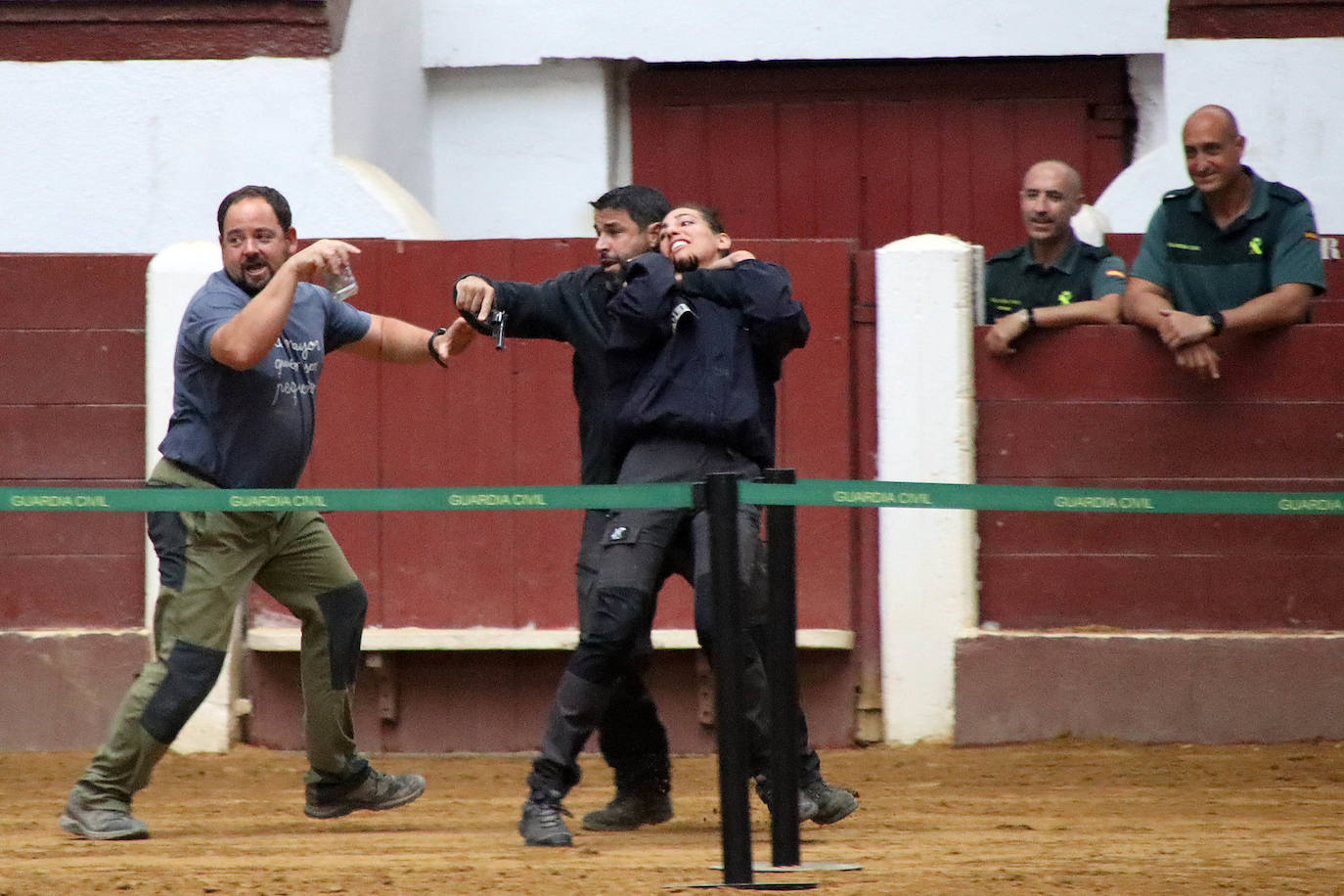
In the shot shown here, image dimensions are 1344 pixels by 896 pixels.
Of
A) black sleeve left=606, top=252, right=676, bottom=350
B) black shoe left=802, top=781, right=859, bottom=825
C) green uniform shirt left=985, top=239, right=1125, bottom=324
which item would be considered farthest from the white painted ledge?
black sleeve left=606, top=252, right=676, bottom=350

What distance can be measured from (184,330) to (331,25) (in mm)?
3625

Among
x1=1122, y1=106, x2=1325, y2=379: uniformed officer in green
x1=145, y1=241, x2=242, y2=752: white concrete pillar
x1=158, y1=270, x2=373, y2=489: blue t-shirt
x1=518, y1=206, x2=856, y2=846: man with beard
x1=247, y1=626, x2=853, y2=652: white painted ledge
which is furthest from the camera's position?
x1=145, y1=241, x2=242, y2=752: white concrete pillar

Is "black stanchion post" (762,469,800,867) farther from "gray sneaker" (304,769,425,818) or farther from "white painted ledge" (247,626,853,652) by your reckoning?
Result: "white painted ledge" (247,626,853,652)

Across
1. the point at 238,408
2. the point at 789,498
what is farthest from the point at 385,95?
the point at 789,498

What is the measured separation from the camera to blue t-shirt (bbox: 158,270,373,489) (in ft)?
16.6

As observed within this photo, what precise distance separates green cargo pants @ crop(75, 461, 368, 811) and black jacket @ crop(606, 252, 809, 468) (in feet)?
3.09

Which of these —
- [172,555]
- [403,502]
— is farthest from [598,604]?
[172,555]

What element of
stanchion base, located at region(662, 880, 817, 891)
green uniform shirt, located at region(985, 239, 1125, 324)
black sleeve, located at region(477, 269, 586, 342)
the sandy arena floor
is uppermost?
green uniform shirt, located at region(985, 239, 1125, 324)

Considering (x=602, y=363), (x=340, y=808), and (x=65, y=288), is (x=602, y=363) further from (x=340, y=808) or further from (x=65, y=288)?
(x=65, y=288)

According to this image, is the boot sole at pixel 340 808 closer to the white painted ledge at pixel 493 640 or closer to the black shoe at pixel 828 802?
the black shoe at pixel 828 802

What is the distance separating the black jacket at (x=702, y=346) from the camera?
4.93m

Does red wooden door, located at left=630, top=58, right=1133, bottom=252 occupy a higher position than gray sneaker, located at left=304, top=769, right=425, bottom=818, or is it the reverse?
red wooden door, located at left=630, top=58, right=1133, bottom=252

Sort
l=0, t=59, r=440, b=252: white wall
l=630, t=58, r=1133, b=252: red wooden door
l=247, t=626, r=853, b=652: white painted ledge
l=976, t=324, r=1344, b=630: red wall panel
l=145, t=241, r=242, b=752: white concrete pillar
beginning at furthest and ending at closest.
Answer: l=630, t=58, r=1133, b=252: red wooden door < l=0, t=59, r=440, b=252: white wall < l=145, t=241, r=242, b=752: white concrete pillar < l=247, t=626, r=853, b=652: white painted ledge < l=976, t=324, r=1344, b=630: red wall panel

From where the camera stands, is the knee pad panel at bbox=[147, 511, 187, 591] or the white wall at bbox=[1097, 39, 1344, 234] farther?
the white wall at bbox=[1097, 39, 1344, 234]
